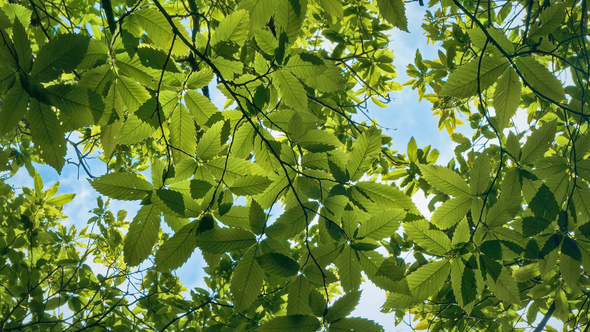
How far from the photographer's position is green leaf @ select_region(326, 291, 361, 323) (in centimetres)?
98

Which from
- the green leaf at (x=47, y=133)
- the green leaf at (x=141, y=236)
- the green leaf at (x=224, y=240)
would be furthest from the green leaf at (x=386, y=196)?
the green leaf at (x=47, y=133)

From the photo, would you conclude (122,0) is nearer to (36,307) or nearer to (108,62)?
(108,62)

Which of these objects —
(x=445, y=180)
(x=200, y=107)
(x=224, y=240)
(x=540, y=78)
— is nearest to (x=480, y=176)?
(x=445, y=180)

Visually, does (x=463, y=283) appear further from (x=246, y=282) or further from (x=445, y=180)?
(x=246, y=282)

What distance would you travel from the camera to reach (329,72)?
121cm

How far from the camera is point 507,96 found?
1058 mm

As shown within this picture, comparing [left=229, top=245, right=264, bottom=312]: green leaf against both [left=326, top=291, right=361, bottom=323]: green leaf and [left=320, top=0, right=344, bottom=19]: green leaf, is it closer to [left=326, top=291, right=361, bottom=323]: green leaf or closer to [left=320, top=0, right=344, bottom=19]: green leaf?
[left=326, top=291, right=361, bottom=323]: green leaf

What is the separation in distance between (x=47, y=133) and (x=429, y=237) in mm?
1142

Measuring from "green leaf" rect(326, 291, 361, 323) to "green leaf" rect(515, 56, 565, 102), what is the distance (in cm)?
83

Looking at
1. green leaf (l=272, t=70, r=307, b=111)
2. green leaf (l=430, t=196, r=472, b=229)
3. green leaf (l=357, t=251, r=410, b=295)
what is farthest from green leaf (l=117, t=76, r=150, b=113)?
green leaf (l=430, t=196, r=472, b=229)

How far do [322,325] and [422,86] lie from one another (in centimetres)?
313

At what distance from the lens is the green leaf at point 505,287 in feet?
3.76

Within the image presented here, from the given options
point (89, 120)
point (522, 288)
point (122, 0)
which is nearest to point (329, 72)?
point (89, 120)

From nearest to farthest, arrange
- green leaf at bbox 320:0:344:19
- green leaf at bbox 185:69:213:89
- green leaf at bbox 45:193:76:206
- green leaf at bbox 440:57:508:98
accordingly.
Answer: green leaf at bbox 320:0:344:19
green leaf at bbox 440:57:508:98
green leaf at bbox 185:69:213:89
green leaf at bbox 45:193:76:206
